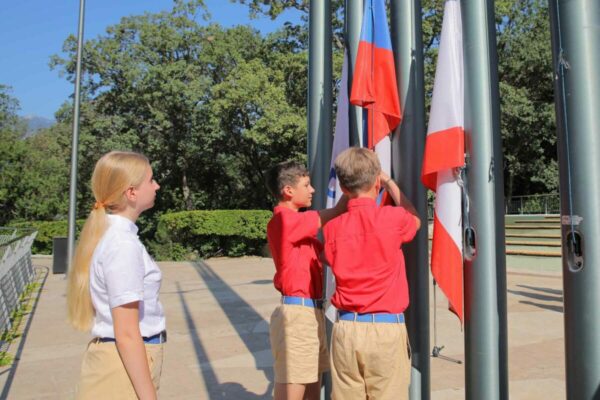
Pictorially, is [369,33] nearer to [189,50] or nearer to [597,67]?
[597,67]

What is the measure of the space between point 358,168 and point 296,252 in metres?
0.81

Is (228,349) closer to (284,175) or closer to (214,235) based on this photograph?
(284,175)

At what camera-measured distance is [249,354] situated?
6.30 meters

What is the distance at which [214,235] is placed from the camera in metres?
20.1

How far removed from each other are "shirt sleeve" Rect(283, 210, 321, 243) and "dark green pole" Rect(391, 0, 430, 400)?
20.5 inches

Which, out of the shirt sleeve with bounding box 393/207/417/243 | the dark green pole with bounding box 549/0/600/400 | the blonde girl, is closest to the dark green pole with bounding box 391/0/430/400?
the shirt sleeve with bounding box 393/207/417/243

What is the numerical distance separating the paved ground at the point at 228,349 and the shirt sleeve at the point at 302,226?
220cm

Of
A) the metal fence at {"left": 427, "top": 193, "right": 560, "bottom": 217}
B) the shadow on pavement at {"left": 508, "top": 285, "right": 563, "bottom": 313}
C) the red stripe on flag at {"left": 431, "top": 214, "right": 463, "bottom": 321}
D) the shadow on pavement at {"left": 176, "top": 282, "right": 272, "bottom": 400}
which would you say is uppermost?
the metal fence at {"left": 427, "top": 193, "right": 560, "bottom": 217}

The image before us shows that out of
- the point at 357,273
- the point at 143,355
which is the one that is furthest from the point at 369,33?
the point at 143,355

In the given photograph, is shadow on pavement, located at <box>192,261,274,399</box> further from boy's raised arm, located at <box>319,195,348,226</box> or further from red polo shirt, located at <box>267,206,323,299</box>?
boy's raised arm, located at <box>319,195,348,226</box>

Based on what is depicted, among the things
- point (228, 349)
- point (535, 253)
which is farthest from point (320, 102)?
point (535, 253)

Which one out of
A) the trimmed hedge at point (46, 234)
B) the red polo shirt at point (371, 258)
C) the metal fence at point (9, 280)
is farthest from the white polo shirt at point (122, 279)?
the trimmed hedge at point (46, 234)

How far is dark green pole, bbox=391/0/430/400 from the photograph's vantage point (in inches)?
122

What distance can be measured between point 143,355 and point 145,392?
13 centimetres
